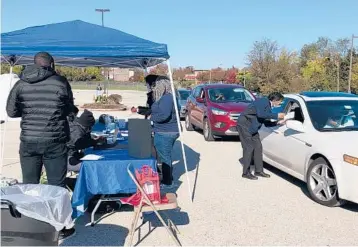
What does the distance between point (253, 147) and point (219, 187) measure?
40.9 inches

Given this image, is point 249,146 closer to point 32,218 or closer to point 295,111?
point 295,111

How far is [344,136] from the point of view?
5820mm

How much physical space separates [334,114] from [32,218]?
17.4ft

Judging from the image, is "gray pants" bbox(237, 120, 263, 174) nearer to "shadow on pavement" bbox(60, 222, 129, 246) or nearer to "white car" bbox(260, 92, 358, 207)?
"white car" bbox(260, 92, 358, 207)

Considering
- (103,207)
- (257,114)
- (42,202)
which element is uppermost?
(257,114)

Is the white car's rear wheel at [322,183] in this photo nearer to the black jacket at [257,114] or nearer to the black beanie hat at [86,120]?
the black jacket at [257,114]

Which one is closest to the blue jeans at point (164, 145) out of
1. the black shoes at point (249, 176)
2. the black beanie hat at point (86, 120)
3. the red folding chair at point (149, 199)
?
the black beanie hat at point (86, 120)

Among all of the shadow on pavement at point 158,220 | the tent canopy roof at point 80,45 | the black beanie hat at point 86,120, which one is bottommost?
the shadow on pavement at point 158,220

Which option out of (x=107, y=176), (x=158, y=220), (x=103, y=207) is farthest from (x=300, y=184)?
(x=107, y=176)

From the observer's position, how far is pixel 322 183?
5727 mm

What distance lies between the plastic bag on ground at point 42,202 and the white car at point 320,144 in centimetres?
371

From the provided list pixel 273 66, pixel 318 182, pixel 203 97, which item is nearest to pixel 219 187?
pixel 318 182

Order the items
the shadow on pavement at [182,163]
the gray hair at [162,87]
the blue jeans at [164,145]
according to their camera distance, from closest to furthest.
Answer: the gray hair at [162,87], the blue jeans at [164,145], the shadow on pavement at [182,163]

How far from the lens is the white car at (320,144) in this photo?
530 centimetres
